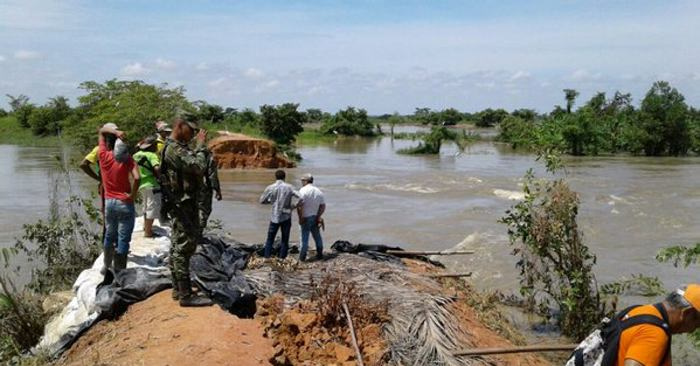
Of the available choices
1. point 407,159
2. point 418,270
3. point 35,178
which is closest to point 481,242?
point 418,270

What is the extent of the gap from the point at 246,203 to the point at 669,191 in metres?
16.0

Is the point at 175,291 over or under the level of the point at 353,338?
over

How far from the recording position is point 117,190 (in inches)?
272

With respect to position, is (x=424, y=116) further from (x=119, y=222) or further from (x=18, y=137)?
(x=119, y=222)

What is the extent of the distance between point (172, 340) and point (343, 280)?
2358mm

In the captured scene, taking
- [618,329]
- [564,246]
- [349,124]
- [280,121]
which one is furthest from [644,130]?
[618,329]

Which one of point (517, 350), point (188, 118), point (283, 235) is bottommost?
point (517, 350)

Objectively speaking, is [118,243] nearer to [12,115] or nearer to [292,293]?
[292,293]

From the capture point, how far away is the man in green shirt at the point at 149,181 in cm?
815

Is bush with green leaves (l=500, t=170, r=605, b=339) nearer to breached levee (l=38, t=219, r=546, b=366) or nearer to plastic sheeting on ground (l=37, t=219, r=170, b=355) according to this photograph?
breached levee (l=38, t=219, r=546, b=366)

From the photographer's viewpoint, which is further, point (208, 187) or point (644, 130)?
point (644, 130)

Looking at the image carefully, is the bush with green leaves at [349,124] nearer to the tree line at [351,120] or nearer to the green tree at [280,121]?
the tree line at [351,120]

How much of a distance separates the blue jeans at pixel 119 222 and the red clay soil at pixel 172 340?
0.88 m

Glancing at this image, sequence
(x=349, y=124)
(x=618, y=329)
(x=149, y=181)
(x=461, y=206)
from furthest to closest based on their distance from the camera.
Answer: (x=349, y=124), (x=461, y=206), (x=149, y=181), (x=618, y=329)
